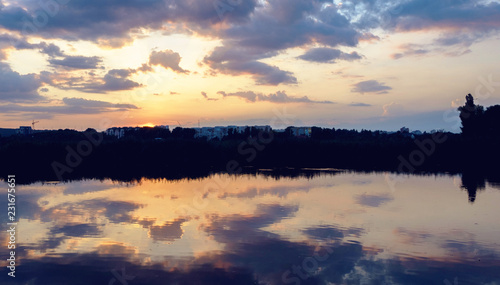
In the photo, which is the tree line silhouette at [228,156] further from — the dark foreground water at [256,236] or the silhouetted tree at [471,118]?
the dark foreground water at [256,236]

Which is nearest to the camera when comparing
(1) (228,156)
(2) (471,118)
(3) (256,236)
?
(3) (256,236)

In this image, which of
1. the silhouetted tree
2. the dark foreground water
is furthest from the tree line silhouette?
the dark foreground water

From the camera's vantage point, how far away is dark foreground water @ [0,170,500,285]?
11.3m

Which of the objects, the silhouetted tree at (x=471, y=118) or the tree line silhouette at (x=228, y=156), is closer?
the tree line silhouette at (x=228, y=156)

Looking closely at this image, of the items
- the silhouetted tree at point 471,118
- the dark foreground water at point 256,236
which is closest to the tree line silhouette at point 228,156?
the silhouetted tree at point 471,118

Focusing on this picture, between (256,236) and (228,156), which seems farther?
(228,156)

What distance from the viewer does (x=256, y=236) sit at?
50.8 ft

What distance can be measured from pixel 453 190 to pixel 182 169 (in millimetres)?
26469

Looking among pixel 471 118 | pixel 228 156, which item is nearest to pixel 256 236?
pixel 228 156

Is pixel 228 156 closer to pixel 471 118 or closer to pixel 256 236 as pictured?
pixel 471 118

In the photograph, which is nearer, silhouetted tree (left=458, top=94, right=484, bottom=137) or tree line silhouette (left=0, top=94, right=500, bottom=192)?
tree line silhouette (left=0, top=94, right=500, bottom=192)

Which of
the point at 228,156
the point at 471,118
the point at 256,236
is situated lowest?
the point at 256,236

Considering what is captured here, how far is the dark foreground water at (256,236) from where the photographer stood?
37.2 ft

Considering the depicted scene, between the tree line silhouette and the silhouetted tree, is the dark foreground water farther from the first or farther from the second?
the silhouetted tree
